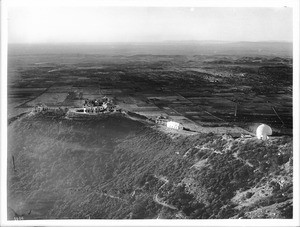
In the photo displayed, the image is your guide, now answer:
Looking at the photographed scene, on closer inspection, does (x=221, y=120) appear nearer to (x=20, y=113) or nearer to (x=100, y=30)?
(x=100, y=30)

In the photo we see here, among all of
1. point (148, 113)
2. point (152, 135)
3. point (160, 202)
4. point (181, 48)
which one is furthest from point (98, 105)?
point (160, 202)

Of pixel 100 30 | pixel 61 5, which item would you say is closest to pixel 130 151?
pixel 100 30

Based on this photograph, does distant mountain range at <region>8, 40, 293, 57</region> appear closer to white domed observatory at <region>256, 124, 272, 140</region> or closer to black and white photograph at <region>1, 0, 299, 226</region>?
black and white photograph at <region>1, 0, 299, 226</region>

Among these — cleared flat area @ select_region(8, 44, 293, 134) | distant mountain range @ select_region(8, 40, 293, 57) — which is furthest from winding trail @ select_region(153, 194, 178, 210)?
distant mountain range @ select_region(8, 40, 293, 57)

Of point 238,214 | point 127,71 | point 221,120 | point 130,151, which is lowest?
point 238,214

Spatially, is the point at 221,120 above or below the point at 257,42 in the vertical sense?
below

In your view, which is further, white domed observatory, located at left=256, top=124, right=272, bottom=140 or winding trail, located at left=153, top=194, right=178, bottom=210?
white domed observatory, located at left=256, top=124, right=272, bottom=140

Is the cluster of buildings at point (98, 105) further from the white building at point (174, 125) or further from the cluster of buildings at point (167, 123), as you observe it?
the white building at point (174, 125)
